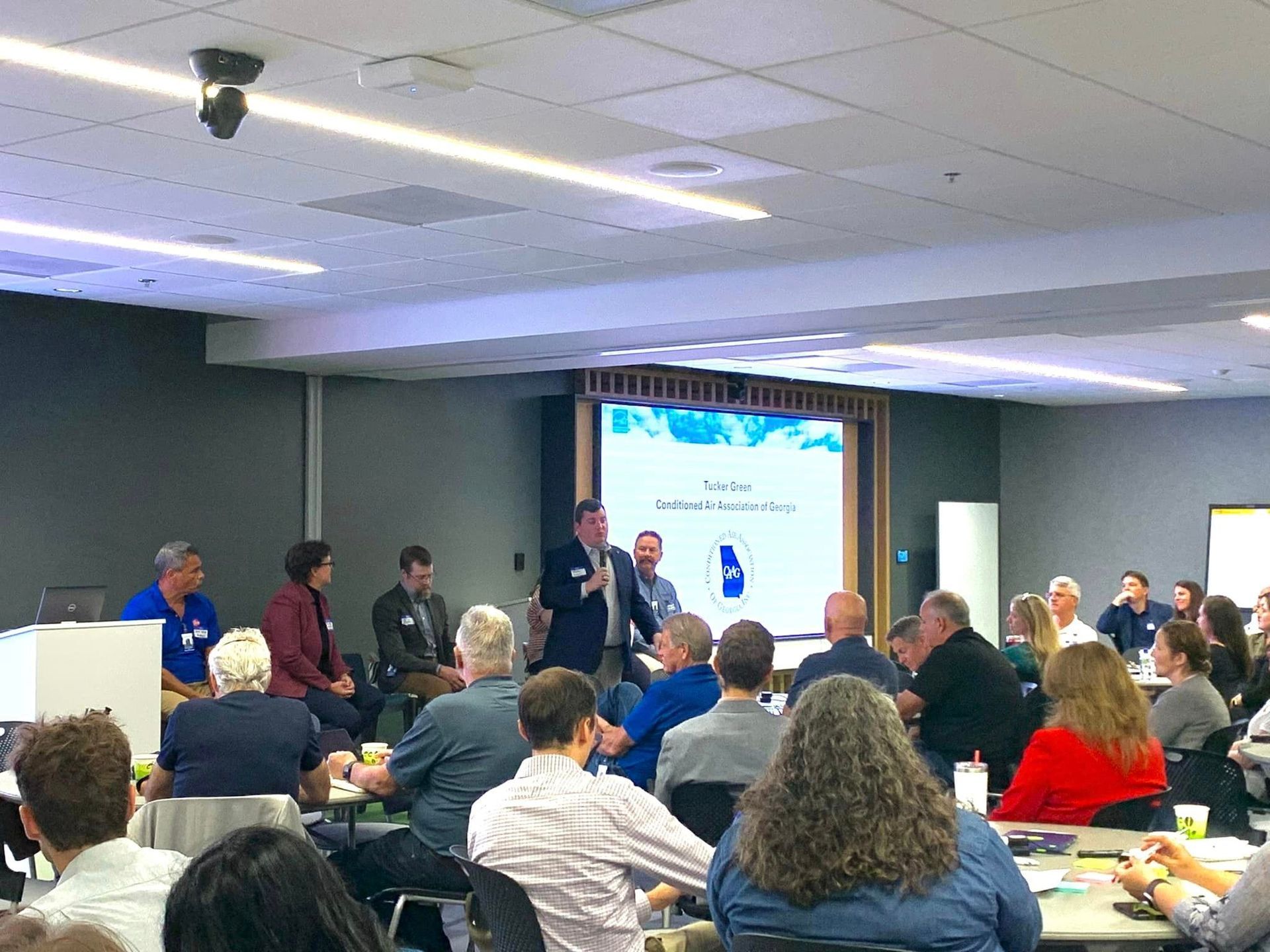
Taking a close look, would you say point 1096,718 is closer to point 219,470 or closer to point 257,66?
point 257,66

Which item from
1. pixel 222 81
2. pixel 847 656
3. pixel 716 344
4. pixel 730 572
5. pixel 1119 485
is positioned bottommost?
pixel 847 656

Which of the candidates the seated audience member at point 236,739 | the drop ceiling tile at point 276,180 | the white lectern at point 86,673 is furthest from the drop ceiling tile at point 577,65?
the white lectern at point 86,673

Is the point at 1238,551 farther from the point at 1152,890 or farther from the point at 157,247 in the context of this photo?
the point at 1152,890

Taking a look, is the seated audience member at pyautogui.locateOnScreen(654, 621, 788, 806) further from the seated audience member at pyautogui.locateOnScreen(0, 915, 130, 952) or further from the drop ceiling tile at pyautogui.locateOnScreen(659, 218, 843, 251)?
the seated audience member at pyautogui.locateOnScreen(0, 915, 130, 952)

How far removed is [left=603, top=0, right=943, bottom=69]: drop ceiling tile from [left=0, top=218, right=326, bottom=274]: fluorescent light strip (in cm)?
364

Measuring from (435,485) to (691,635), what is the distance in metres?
5.64

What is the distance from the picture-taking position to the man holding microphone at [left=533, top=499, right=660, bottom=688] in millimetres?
8680

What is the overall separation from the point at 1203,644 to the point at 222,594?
612cm

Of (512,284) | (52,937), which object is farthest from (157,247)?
(52,937)

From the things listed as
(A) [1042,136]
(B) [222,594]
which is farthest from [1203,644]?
(B) [222,594]

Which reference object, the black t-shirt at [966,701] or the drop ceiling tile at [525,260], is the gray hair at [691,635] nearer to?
the black t-shirt at [966,701]

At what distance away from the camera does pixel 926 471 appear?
51.1 ft

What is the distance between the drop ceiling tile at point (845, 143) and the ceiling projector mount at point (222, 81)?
5.34 ft

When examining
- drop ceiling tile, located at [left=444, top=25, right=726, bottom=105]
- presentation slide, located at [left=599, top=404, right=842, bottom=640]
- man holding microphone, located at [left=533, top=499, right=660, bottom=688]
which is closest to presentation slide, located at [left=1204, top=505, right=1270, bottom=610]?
presentation slide, located at [left=599, top=404, right=842, bottom=640]
